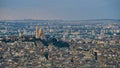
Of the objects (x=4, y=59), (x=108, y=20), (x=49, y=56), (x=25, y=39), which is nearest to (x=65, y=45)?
(x=25, y=39)

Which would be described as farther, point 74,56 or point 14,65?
point 74,56

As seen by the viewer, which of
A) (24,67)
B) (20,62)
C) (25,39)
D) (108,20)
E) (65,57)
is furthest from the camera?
(108,20)

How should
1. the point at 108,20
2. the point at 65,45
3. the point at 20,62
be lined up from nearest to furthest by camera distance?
the point at 20,62 → the point at 65,45 → the point at 108,20

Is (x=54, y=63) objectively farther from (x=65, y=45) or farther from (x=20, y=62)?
(x=65, y=45)

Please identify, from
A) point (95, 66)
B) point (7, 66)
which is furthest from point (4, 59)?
point (95, 66)

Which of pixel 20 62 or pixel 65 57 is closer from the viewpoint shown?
pixel 20 62

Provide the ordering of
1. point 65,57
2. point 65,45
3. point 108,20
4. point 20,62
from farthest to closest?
1. point 108,20
2. point 65,45
3. point 65,57
4. point 20,62

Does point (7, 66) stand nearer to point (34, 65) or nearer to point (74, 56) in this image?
point (34, 65)

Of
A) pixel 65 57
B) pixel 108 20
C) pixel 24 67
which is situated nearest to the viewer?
pixel 24 67
